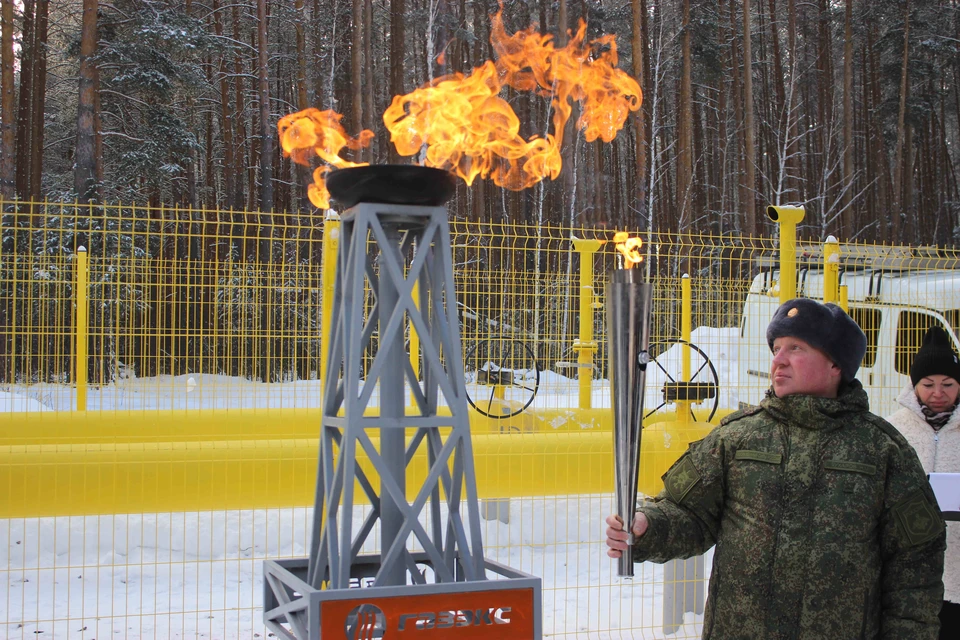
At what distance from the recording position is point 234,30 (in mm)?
25875

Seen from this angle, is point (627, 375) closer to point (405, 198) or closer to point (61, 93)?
point (405, 198)

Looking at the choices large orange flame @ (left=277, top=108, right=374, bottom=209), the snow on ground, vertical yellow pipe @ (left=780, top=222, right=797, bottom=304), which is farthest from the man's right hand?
vertical yellow pipe @ (left=780, top=222, right=797, bottom=304)

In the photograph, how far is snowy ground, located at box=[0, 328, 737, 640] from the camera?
5.46 meters

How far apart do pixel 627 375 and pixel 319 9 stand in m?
29.2

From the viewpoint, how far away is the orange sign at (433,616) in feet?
9.13

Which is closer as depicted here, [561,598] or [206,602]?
[206,602]

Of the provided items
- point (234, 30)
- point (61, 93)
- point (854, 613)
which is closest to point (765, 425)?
point (854, 613)

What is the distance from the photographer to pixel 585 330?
8.77 meters

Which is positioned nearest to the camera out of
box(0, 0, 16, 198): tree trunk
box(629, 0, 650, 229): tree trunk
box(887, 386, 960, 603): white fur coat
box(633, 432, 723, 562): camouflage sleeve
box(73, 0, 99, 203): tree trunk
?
box(633, 432, 723, 562): camouflage sleeve

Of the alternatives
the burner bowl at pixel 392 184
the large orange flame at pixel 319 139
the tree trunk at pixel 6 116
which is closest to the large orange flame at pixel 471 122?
the large orange flame at pixel 319 139

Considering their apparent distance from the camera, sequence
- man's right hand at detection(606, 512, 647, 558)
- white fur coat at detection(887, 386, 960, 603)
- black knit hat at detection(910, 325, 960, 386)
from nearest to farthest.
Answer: man's right hand at detection(606, 512, 647, 558), white fur coat at detection(887, 386, 960, 603), black knit hat at detection(910, 325, 960, 386)

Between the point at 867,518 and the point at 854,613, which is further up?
the point at 867,518

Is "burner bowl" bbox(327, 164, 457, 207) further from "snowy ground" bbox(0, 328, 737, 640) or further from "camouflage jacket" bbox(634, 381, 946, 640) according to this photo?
"snowy ground" bbox(0, 328, 737, 640)

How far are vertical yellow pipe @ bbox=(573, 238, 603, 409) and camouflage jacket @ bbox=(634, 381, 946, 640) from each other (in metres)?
5.61
